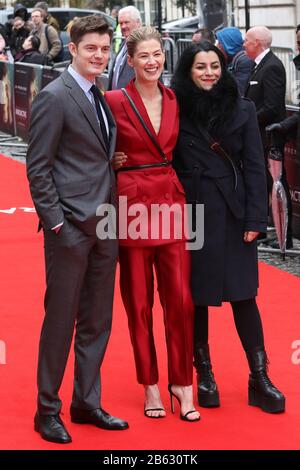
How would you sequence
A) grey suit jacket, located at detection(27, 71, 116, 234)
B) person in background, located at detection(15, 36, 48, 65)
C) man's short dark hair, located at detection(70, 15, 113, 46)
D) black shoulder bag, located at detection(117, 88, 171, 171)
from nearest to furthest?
1. grey suit jacket, located at detection(27, 71, 116, 234)
2. man's short dark hair, located at detection(70, 15, 113, 46)
3. black shoulder bag, located at detection(117, 88, 171, 171)
4. person in background, located at detection(15, 36, 48, 65)

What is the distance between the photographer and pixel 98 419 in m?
5.76

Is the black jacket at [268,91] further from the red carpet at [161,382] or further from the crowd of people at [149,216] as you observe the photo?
the crowd of people at [149,216]

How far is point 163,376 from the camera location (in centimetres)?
666

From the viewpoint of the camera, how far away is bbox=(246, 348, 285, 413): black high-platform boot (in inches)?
235

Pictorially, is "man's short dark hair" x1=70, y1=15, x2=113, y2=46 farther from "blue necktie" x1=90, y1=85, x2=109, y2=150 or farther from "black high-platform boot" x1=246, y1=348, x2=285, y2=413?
"black high-platform boot" x1=246, y1=348, x2=285, y2=413

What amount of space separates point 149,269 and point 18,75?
42.3 ft

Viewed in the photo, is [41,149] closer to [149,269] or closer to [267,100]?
[149,269]

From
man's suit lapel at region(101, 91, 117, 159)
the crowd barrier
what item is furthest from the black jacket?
the crowd barrier

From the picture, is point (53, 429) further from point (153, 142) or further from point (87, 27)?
point (87, 27)

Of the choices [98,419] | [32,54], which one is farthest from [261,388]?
[32,54]

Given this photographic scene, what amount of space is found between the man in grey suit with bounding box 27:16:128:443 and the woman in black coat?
0.49 m

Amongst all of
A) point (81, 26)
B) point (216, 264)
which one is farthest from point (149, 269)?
point (81, 26)

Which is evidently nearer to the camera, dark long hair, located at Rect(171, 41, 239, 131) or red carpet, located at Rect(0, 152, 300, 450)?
red carpet, located at Rect(0, 152, 300, 450)

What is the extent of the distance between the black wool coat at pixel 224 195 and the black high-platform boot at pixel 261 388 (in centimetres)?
33
